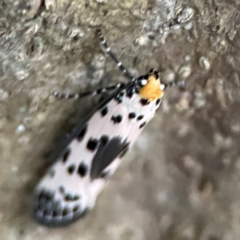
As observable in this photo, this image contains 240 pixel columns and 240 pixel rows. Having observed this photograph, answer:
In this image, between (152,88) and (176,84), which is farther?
(176,84)

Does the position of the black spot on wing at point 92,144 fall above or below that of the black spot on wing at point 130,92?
below

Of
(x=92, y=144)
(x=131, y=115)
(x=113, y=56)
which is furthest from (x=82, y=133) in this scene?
(x=113, y=56)

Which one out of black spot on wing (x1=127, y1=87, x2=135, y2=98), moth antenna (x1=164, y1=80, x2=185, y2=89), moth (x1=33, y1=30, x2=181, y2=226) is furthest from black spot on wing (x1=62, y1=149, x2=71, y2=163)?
moth antenna (x1=164, y1=80, x2=185, y2=89)

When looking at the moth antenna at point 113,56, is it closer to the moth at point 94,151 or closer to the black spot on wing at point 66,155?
the moth at point 94,151

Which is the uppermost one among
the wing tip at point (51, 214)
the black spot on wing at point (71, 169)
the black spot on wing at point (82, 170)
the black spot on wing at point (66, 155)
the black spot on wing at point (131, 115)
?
the black spot on wing at point (66, 155)

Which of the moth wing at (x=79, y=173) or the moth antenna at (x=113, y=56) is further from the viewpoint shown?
the moth antenna at (x=113, y=56)

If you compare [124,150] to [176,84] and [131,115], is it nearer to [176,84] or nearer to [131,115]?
[131,115]

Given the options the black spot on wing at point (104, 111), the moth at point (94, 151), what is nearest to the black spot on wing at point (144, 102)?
the moth at point (94, 151)

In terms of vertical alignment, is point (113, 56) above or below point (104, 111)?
above

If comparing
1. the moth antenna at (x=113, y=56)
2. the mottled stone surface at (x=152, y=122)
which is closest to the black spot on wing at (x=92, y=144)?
the mottled stone surface at (x=152, y=122)

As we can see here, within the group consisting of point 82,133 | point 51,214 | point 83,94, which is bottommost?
point 51,214
